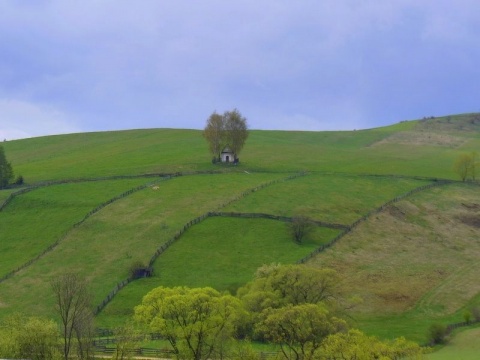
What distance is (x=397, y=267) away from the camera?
85.2 meters

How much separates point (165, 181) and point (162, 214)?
69.4ft

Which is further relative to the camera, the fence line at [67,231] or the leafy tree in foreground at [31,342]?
the fence line at [67,231]

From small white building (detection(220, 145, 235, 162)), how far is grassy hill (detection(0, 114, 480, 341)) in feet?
11.3

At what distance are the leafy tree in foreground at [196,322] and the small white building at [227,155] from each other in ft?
285

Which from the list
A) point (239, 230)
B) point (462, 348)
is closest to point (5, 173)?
point (239, 230)

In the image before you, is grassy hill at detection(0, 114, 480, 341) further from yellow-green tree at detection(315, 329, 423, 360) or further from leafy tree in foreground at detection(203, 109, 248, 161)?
yellow-green tree at detection(315, 329, 423, 360)

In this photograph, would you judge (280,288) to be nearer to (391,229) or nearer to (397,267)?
(397,267)

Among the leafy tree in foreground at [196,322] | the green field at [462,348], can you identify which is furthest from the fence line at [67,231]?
the green field at [462,348]

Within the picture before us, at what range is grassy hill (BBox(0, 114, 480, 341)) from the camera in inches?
3063

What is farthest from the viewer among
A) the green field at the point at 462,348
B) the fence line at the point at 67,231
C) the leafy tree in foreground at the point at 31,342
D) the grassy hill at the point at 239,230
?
the fence line at the point at 67,231

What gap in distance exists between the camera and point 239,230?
3711 inches

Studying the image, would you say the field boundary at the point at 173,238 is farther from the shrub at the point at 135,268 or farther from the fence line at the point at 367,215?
the fence line at the point at 367,215

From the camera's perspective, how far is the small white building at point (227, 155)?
13900cm

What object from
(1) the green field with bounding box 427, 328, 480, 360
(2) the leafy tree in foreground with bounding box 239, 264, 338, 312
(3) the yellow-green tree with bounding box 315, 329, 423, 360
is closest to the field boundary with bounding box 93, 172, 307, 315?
(2) the leafy tree in foreground with bounding box 239, 264, 338, 312
